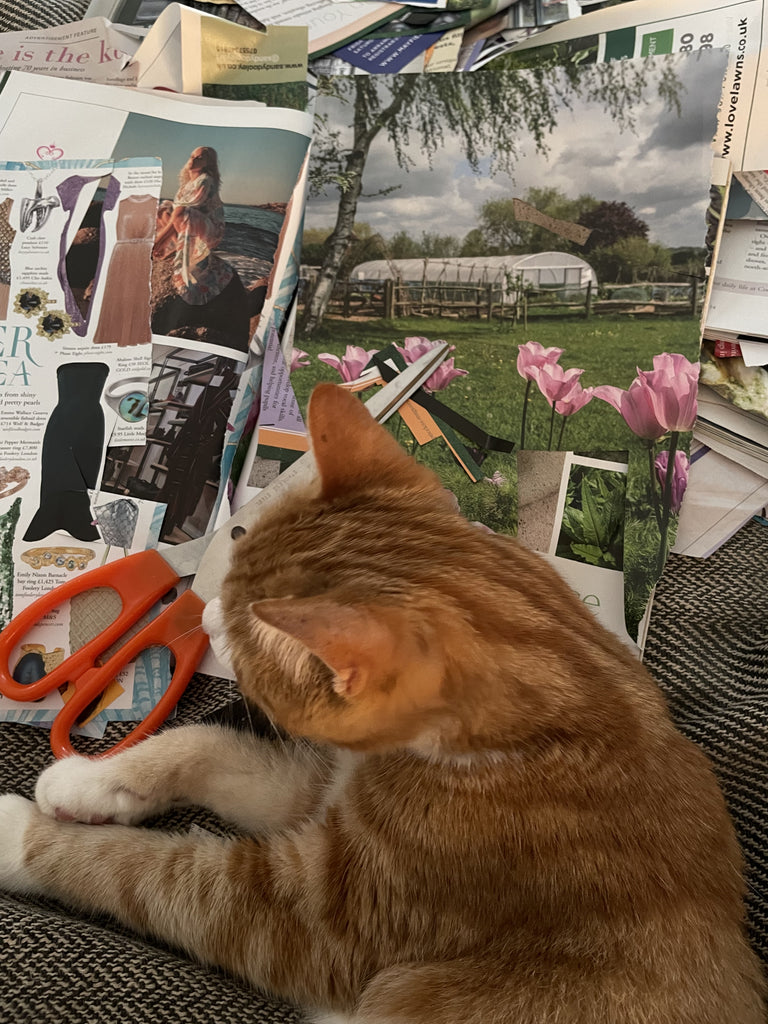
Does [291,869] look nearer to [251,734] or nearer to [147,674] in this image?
[251,734]

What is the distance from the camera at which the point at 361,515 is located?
0.59 m

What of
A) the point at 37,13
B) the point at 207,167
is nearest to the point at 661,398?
the point at 207,167

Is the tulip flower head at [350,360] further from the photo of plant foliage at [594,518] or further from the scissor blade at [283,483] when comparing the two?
the photo of plant foliage at [594,518]

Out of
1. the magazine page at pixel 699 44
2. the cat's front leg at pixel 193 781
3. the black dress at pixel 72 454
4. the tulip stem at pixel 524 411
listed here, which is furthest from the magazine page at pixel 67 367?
the magazine page at pixel 699 44

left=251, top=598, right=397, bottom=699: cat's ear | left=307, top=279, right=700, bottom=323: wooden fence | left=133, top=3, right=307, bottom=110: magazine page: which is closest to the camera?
left=251, top=598, right=397, bottom=699: cat's ear

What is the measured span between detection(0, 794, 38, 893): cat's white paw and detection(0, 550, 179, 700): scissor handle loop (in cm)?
12

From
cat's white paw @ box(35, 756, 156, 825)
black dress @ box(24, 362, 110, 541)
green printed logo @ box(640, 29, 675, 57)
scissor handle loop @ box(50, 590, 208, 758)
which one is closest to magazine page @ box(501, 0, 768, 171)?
green printed logo @ box(640, 29, 675, 57)

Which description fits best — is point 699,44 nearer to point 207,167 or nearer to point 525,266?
point 525,266

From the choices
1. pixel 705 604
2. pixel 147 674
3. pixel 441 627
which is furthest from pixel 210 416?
pixel 705 604

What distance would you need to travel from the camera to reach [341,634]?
0.41 meters

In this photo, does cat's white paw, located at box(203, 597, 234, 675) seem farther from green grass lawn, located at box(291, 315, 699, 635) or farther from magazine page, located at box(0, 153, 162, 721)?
green grass lawn, located at box(291, 315, 699, 635)

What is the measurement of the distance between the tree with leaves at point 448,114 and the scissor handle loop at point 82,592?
35 centimetres

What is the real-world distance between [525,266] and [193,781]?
2.20 feet

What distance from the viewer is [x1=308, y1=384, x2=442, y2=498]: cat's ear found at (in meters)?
0.60
